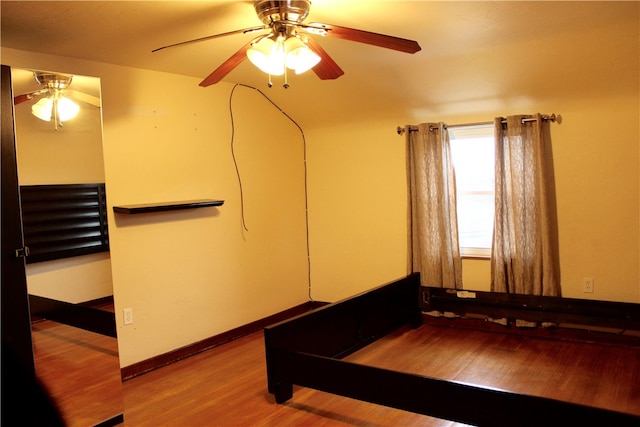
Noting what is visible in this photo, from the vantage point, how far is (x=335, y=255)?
5270 mm

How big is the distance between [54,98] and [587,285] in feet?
13.8

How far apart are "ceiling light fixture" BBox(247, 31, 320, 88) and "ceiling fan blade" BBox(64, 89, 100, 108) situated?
1.43m

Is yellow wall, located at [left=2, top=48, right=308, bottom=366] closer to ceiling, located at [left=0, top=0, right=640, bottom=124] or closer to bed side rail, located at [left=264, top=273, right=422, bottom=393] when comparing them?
ceiling, located at [left=0, top=0, right=640, bottom=124]

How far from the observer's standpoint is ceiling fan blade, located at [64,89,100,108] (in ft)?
10.2

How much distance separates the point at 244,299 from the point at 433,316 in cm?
183

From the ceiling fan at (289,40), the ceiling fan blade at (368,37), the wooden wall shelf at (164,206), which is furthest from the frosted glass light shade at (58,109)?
the ceiling fan blade at (368,37)

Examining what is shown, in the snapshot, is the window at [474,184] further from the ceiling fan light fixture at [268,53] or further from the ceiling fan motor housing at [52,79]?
the ceiling fan motor housing at [52,79]

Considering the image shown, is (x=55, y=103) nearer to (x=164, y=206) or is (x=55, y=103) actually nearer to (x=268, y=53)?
(x=164, y=206)

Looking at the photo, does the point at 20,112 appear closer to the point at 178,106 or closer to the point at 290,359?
the point at 178,106

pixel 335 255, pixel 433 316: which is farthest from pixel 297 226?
pixel 433 316

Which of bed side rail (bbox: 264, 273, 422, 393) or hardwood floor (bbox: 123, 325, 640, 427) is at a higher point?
bed side rail (bbox: 264, 273, 422, 393)

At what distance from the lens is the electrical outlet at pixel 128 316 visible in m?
3.60

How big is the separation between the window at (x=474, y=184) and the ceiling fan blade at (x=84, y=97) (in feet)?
9.92

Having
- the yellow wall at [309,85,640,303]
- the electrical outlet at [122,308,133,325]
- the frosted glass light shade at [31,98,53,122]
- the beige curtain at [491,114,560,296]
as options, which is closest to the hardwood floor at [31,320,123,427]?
the electrical outlet at [122,308,133,325]
